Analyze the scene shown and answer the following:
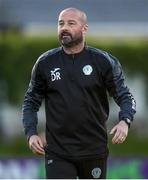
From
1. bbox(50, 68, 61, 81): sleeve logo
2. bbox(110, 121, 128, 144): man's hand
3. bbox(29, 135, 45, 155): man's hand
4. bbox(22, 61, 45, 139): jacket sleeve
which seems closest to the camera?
bbox(110, 121, 128, 144): man's hand

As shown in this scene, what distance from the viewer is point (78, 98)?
835 cm

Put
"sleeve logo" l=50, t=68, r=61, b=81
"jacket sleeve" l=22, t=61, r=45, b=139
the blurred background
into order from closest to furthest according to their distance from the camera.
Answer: "sleeve logo" l=50, t=68, r=61, b=81
"jacket sleeve" l=22, t=61, r=45, b=139
the blurred background

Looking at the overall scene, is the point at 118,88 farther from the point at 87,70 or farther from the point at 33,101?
the point at 33,101

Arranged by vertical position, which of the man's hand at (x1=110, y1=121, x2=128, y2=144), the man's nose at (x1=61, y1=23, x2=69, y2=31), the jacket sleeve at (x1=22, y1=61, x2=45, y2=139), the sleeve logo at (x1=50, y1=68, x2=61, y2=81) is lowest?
the man's hand at (x1=110, y1=121, x2=128, y2=144)

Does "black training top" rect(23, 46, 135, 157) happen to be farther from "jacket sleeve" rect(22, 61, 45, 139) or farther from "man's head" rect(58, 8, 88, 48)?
"man's head" rect(58, 8, 88, 48)

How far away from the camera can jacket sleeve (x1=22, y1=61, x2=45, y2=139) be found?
335 inches

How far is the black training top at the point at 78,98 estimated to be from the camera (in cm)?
838

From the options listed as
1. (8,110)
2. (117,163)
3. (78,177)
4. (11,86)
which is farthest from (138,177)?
(8,110)

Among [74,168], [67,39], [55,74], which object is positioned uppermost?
[67,39]

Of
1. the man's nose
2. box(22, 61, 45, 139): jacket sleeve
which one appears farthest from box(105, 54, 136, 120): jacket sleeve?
box(22, 61, 45, 139): jacket sleeve

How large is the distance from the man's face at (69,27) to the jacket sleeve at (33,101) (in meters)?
0.35

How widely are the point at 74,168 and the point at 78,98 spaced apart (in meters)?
0.63

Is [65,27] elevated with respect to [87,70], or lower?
elevated

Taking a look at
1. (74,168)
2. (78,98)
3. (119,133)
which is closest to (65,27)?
(78,98)
